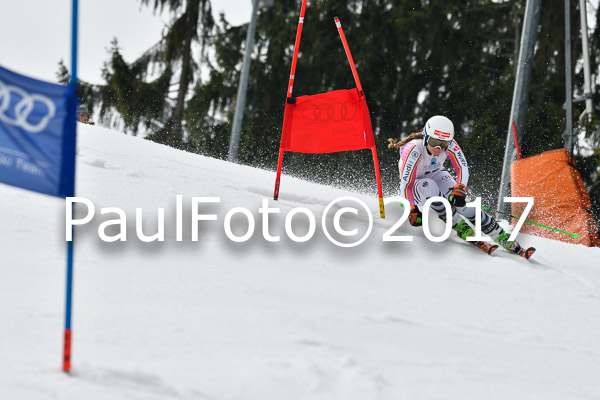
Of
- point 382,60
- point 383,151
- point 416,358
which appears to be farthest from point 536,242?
point 382,60

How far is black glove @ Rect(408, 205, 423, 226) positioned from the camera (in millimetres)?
6262

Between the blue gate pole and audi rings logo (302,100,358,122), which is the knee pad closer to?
audi rings logo (302,100,358,122)

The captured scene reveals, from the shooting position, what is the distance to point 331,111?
657 centimetres

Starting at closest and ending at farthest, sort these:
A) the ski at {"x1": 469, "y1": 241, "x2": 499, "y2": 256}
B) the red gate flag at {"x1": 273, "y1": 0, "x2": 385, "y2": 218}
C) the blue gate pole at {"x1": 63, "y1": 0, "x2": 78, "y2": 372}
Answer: the blue gate pole at {"x1": 63, "y1": 0, "x2": 78, "y2": 372}
the ski at {"x1": 469, "y1": 241, "x2": 499, "y2": 256}
the red gate flag at {"x1": 273, "y1": 0, "x2": 385, "y2": 218}

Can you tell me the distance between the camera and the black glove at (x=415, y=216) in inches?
247

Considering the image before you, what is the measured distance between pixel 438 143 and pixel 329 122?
1.09 metres

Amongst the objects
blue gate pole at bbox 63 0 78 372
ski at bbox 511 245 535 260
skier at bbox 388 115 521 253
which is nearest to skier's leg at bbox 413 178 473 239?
skier at bbox 388 115 521 253

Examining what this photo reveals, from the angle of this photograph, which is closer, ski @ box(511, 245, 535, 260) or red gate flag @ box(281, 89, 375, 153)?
ski @ box(511, 245, 535, 260)

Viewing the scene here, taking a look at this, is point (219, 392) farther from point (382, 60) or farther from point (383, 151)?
point (382, 60)

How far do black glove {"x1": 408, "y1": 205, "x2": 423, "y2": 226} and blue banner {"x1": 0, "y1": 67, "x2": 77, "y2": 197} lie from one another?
4035mm

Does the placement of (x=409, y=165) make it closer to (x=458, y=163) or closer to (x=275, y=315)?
(x=458, y=163)

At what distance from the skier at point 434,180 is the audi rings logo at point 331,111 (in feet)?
1.75

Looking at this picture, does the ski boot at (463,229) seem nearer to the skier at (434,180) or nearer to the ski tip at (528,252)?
the skier at (434,180)

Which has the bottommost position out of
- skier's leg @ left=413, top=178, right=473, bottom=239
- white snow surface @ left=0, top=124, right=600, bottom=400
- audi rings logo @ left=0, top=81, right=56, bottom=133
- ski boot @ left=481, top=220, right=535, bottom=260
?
white snow surface @ left=0, top=124, right=600, bottom=400
